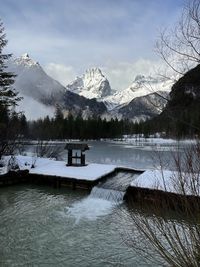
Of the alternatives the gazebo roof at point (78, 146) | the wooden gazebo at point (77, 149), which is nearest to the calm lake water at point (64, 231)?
the wooden gazebo at point (77, 149)

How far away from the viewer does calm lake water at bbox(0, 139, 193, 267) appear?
28.9 ft

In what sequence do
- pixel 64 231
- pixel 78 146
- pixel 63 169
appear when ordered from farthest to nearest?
1. pixel 78 146
2. pixel 63 169
3. pixel 64 231

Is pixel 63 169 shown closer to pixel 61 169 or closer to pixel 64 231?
pixel 61 169

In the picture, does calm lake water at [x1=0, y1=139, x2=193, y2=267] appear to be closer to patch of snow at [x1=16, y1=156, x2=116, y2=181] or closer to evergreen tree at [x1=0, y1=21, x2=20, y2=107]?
patch of snow at [x1=16, y1=156, x2=116, y2=181]

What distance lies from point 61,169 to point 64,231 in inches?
386

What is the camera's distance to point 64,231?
36.3 feet

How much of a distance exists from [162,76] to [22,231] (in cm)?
835

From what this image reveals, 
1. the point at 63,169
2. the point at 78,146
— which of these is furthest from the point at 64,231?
the point at 78,146

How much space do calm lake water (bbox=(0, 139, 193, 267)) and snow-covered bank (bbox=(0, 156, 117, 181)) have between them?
7.18 ft

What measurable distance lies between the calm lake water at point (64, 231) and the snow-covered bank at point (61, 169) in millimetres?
2190

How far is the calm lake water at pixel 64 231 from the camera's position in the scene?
28.9 ft

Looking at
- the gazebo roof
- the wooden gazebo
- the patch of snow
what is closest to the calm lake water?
the patch of snow

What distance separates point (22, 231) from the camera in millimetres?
11016

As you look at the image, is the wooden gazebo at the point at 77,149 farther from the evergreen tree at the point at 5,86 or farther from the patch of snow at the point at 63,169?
the evergreen tree at the point at 5,86
